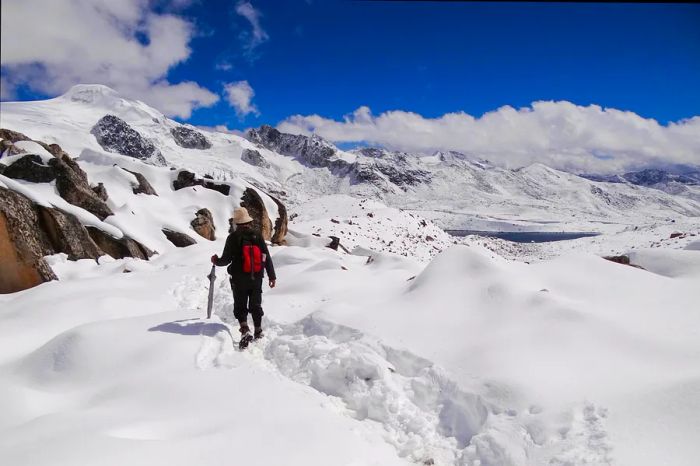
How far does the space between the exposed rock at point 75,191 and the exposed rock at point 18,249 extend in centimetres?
445

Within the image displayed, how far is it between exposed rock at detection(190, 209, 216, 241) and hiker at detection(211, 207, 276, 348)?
1583 cm

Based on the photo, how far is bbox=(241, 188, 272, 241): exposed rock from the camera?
89.2 feet

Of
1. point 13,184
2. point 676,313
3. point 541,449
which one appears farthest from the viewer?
point 13,184

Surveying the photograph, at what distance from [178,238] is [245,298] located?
44.8 ft

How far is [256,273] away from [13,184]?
9818 millimetres

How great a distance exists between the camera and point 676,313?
6.56 meters

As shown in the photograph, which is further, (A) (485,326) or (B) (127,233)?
(B) (127,233)

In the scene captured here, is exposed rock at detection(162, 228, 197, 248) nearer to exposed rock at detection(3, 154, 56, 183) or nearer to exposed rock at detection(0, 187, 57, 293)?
exposed rock at detection(3, 154, 56, 183)

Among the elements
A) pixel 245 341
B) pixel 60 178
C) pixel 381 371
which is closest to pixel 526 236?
pixel 60 178

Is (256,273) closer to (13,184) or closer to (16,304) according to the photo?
(16,304)

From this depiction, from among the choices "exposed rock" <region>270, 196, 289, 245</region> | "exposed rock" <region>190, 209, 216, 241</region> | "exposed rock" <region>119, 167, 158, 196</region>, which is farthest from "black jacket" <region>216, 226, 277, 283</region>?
"exposed rock" <region>270, 196, 289, 245</region>

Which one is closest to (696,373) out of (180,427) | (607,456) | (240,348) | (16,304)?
(607,456)

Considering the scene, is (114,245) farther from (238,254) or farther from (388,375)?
(388,375)

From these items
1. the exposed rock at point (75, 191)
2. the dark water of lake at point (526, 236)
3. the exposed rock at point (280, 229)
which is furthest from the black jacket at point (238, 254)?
the dark water of lake at point (526, 236)
